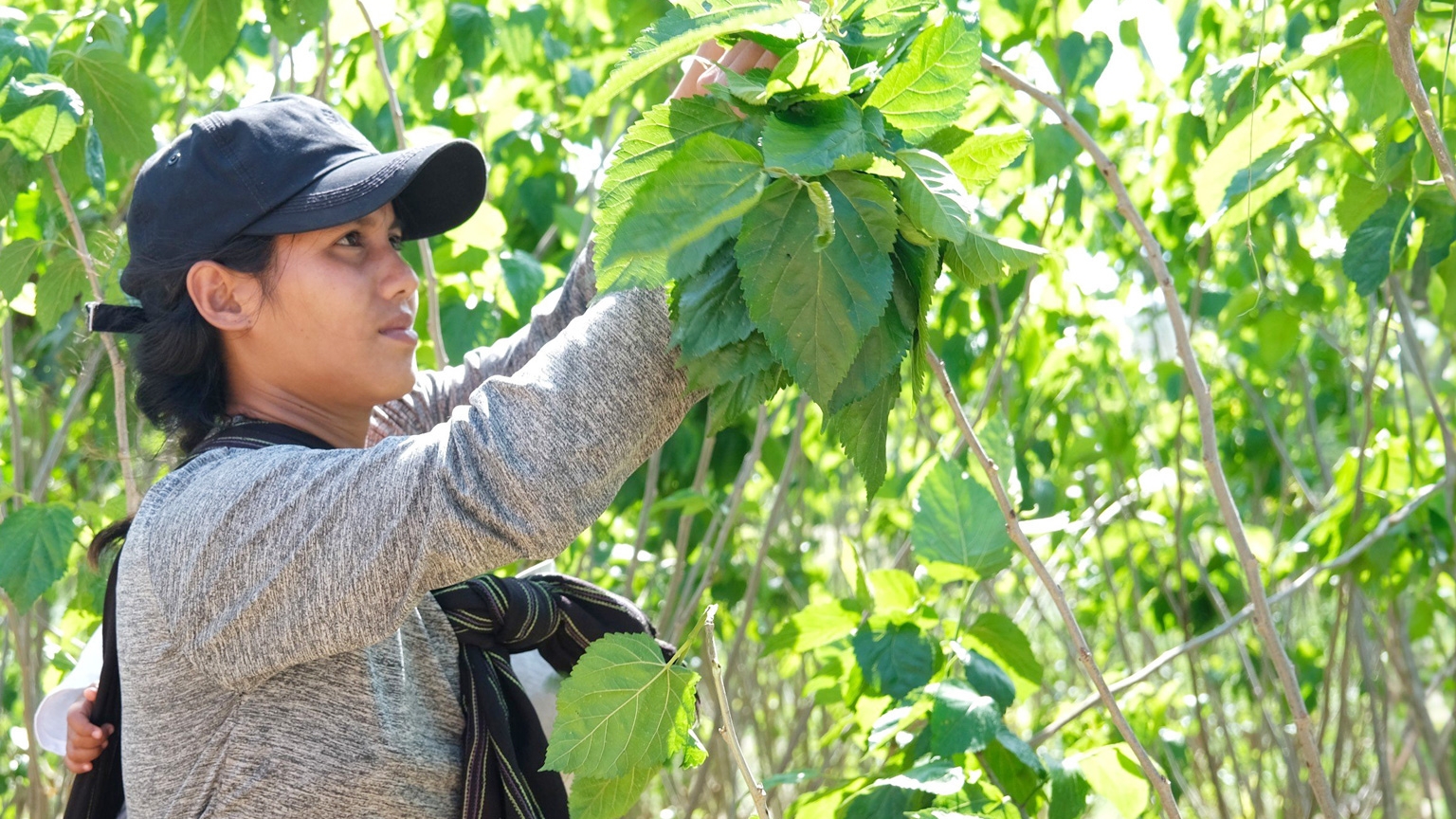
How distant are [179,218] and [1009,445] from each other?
2.65 ft

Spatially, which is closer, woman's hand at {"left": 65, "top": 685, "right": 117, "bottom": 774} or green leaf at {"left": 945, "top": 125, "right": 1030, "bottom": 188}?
green leaf at {"left": 945, "top": 125, "right": 1030, "bottom": 188}

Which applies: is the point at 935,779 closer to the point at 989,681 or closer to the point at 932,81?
the point at 989,681

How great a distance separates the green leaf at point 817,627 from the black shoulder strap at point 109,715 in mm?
580

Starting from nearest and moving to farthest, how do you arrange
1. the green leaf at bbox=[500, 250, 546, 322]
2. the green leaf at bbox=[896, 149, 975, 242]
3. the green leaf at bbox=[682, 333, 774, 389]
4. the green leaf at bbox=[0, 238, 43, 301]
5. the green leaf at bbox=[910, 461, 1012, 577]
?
1. the green leaf at bbox=[896, 149, 975, 242]
2. the green leaf at bbox=[682, 333, 774, 389]
3. the green leaf at bbox=[910, 461, 1012, 577]
4. the green leaf at bbox=[0, 238, 43, 301]
5. the green leaf at bbox=[500, 250, 546, 322]

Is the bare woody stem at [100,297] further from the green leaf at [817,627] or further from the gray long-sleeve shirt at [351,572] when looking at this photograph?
the green leaf at [817,627]

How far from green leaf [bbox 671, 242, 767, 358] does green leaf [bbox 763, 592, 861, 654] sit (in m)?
0.76

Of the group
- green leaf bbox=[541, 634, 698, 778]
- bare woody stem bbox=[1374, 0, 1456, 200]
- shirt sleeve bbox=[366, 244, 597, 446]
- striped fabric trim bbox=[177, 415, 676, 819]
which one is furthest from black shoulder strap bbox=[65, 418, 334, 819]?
bare woody stem bbox=[1374, 0, 1456, 200]

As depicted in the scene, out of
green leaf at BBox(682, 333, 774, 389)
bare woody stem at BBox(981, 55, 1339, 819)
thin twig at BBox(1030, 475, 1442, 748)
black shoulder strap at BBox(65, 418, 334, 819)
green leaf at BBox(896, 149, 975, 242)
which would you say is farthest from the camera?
thin twig at BBox(1030, 475, 1442, 748)

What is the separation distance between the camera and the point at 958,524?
135cm

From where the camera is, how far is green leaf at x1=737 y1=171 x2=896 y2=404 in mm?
755

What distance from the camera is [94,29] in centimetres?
184

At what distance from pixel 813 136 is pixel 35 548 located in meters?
1.42

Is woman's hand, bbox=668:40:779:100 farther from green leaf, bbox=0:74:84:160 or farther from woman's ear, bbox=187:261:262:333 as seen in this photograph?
green leaf, bbox=0:74:84:160

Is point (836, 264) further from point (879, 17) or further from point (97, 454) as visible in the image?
point (97, 454)
